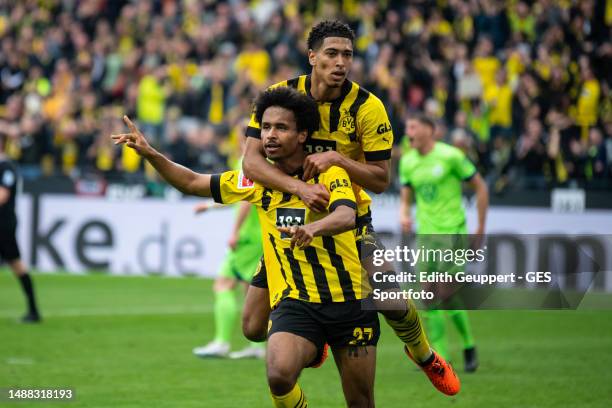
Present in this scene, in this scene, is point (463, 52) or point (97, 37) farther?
point (97, 37)

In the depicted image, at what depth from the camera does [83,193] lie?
21.7 metres

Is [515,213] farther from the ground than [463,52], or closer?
closer

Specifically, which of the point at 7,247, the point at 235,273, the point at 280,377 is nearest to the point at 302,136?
the point at 280,377

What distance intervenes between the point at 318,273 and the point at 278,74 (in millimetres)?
15931

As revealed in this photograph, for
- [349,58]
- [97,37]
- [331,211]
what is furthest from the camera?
[97,37]

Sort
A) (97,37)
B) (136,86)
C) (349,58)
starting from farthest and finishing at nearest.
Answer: (97,37) < (136,86) < (349,58)

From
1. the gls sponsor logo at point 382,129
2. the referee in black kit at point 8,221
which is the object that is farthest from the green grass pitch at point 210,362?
the gls sponsor logo at point 382,129

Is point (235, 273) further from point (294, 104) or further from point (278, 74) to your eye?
point (278, 74)

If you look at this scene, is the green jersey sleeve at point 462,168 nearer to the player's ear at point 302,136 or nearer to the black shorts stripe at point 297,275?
the player's ear at point 302,136

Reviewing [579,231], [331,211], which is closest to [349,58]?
[331,211]

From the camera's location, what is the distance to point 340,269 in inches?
261

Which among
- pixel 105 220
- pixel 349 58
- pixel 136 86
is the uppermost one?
A: pixel 349 58

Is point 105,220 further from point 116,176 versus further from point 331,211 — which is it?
point 331,211

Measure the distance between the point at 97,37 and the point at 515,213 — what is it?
39.4 ft
